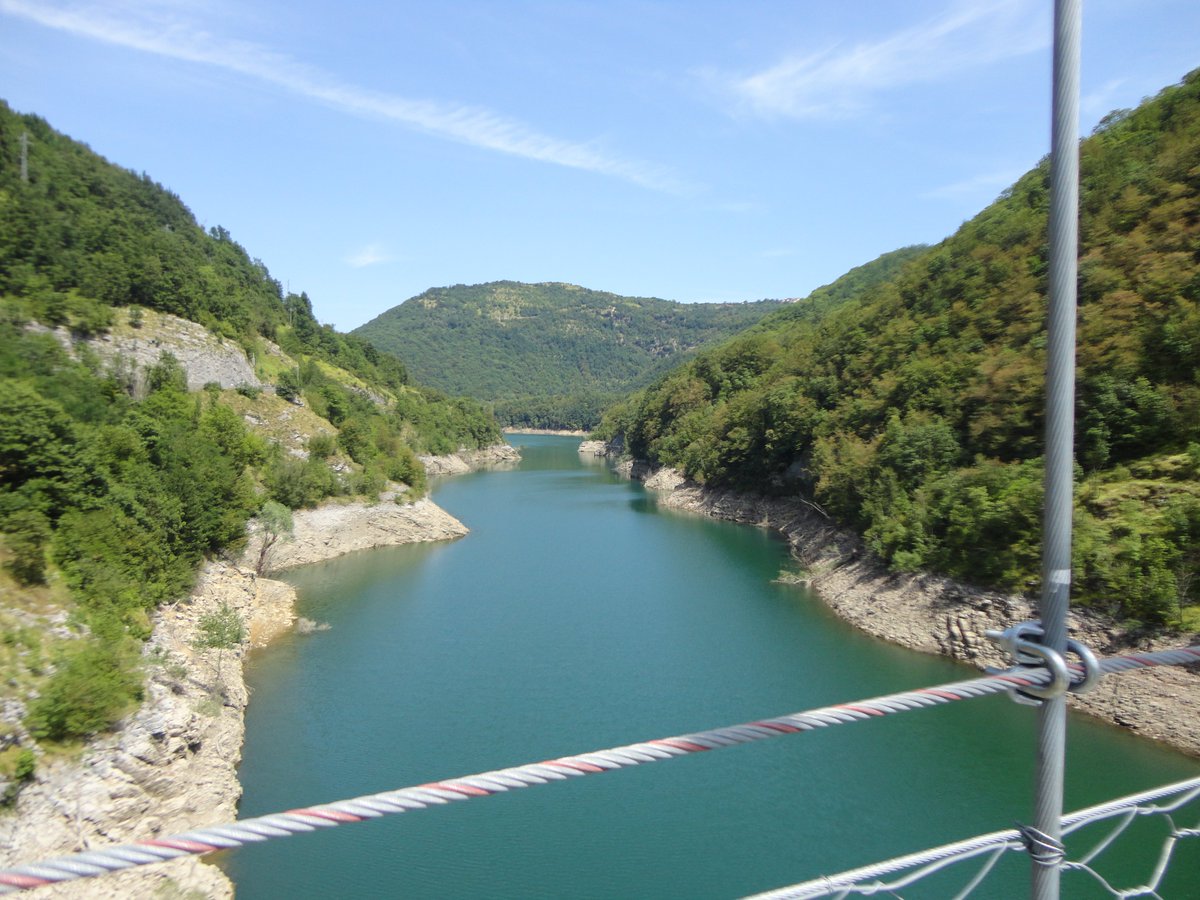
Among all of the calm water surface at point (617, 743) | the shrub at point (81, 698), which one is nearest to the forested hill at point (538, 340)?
the calm water surface at point (617, 743)

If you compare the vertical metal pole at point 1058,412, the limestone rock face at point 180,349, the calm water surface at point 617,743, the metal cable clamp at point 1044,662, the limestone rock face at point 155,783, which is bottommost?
the calm water surface at point 617,743

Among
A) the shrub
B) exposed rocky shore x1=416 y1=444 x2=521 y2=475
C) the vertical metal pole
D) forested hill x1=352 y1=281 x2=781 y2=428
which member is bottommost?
the shrub

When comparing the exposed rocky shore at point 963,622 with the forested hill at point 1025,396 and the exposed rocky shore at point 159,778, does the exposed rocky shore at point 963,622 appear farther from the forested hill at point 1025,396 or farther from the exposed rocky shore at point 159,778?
the exposed rocky shore at point 159,778

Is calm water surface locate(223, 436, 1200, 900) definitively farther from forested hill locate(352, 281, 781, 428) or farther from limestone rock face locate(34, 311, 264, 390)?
forested hill locate(352, 281, 781, 428)

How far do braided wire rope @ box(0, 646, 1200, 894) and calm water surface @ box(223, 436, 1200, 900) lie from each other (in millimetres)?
8948

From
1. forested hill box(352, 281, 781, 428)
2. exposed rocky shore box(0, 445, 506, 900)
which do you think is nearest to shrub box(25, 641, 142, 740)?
exposed rocky shore box(0, 445, 506, 900)

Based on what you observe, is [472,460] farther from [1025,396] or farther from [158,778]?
[158,778]

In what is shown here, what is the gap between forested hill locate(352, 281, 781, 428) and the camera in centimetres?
15400

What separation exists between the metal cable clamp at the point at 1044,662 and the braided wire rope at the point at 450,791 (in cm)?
2

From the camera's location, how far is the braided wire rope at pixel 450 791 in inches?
51.9

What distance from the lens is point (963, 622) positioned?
17672mm

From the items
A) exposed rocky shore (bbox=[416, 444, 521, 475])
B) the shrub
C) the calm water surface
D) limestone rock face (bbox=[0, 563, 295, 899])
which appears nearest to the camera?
limestone rock face (bbox=[0, 563, 295, 899])

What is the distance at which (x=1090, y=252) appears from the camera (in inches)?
838

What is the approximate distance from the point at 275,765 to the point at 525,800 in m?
4.28
